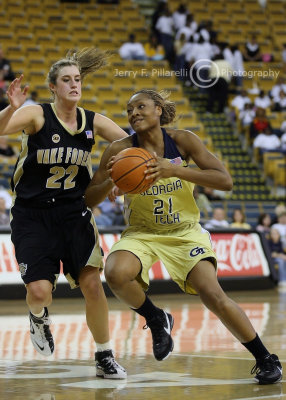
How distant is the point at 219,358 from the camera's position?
620cm

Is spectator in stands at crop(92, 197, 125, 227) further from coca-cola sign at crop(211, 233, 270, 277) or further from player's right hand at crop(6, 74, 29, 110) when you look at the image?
player's right hand at crop(6, 74, 29, 110)

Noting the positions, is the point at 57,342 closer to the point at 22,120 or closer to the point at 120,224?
the point at 22,120

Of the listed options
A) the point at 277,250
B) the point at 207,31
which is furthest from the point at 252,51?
the point at 277,250

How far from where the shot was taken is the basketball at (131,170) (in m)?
4.98

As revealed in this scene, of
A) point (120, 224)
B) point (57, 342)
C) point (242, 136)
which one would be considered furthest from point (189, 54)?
point (57, 342)

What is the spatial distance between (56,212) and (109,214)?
820 cm

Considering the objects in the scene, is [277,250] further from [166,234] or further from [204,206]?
[166,234]

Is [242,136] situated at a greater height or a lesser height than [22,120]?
greater

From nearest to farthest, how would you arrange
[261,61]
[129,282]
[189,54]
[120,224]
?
[129,282]
[120,224]
[189,54]
[261,61]

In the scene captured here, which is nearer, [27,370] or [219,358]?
[27,370]

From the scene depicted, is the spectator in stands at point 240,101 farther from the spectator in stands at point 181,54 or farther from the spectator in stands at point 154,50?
the spectator in stands at point 154,50

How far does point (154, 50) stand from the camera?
66.9 ft

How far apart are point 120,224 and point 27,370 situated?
7762mm

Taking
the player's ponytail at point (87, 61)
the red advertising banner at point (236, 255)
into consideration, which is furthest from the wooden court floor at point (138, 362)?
the red advertising banner at point (236, 255)
